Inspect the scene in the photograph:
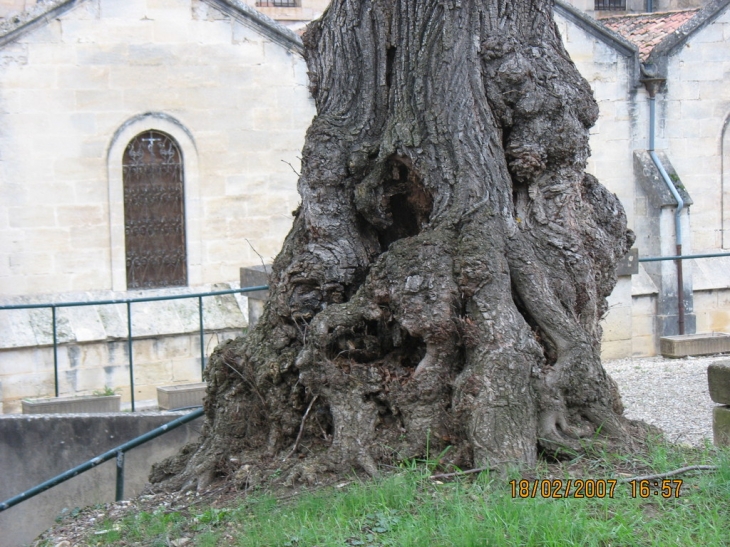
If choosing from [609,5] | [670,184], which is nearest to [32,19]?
[670,184]

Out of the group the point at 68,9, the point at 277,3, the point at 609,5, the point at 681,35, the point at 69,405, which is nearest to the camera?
the point at 69,405

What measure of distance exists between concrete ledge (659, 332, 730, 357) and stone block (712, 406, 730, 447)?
4.87 meters

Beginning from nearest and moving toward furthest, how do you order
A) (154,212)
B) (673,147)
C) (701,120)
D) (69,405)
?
(69,405)
(154,212)
(673,147)
(701,120)

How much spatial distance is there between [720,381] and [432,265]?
8.75ft

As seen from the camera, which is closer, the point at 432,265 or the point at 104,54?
the point at 432,265

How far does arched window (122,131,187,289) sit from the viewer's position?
1395 cm

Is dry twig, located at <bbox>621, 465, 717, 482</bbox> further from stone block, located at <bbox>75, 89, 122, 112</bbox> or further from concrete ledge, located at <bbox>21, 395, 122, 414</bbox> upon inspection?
stone block, located at <bbox>75, 89, 122, 112</bbox>

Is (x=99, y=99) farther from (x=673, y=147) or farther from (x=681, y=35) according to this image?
(x=681, y=35)

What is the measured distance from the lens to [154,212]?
46.5ft

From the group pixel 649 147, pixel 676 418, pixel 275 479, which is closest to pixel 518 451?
pixel 275 479

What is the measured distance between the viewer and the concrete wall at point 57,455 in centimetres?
845

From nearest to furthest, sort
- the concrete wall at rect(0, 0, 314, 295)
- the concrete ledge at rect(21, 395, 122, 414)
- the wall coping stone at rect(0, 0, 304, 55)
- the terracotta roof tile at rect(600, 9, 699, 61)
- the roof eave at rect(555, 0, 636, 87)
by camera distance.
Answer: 1. the concrete ledge at rect(21, 395, 122, 414)
2. the wall coping stone at rect(0, 0, 304, 55)
3. the concrete wall at rect(0, 0, 314, 295)
4. the roof eave at rect(555, 0, 636, 87)
5. the terracotta roof tile at rect(600, 9, 699, 61)

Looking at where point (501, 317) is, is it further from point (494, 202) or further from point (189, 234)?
point (189, 234)

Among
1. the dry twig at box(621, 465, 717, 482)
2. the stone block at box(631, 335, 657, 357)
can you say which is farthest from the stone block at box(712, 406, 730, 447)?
the stone block at box(631, 335, 657, 357)
